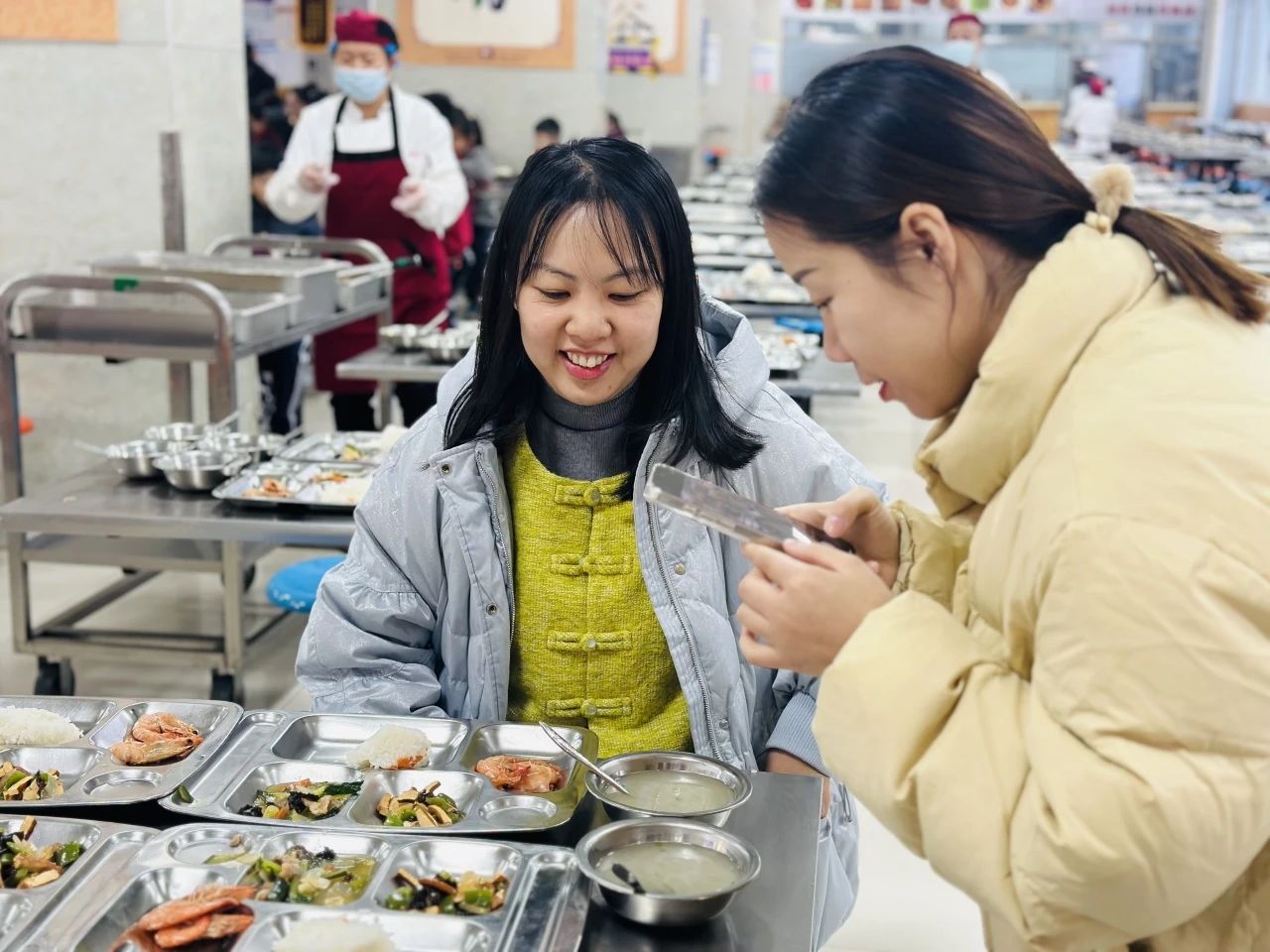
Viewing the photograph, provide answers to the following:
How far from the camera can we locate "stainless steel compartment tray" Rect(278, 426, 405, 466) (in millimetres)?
3764

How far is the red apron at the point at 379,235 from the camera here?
6000 millimetres

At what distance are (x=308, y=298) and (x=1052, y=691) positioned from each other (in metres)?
4.11

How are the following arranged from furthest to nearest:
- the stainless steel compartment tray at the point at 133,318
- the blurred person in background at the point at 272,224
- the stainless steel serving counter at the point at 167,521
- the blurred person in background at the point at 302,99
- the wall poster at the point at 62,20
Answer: the blurred person in background at the point at 302,99 → the blurred person in background at the point at 272,224 → the wall poster at the point at 62,20 → the stainless steel compartment tray at the point at 133,318 → the stainless steel serving counter at the point at 167,521

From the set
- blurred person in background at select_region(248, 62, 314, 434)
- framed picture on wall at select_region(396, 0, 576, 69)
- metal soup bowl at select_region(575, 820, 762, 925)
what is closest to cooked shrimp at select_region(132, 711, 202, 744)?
metal soup bowl at select_region(575, 820, 762, 925)

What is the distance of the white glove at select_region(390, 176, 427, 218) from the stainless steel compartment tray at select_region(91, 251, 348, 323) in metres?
0.92

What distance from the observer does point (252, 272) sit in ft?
15.4

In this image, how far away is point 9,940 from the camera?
1.32m

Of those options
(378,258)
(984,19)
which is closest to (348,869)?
(378,258)

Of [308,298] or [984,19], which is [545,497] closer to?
[308,298]

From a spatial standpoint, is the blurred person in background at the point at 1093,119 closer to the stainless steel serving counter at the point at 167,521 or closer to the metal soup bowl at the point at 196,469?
the metal soup bowl at the point at 196,469

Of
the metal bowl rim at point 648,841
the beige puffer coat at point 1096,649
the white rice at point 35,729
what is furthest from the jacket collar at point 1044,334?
the white rice at point 35,729

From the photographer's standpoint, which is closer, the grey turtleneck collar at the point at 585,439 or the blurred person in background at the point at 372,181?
the grey turtleneck collar at the point at 585,439

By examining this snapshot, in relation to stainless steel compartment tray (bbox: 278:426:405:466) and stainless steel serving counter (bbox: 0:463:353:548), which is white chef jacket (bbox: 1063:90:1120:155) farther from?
stainless steel serving counter (bbox: 0:463:353:548)

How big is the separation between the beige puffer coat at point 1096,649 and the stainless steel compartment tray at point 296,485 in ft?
7.54
